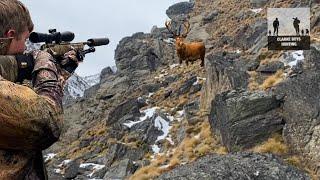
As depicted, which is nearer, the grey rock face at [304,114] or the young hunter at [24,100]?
the young hunter at [24,100]

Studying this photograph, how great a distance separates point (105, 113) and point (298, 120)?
30.3 meters

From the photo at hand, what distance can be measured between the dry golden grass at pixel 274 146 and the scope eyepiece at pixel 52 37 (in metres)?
13.6

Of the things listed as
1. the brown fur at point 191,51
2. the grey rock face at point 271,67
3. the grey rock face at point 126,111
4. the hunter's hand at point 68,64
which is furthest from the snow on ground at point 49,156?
the hunter's hand at point 68,64

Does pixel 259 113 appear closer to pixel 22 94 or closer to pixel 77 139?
pixel 22 94

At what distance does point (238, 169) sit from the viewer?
10.0m

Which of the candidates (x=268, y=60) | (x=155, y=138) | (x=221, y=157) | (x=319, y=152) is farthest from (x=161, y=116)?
(x=221, y=157)

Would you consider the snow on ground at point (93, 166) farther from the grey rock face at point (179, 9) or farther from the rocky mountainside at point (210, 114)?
the grey rock face at point (179, 9)

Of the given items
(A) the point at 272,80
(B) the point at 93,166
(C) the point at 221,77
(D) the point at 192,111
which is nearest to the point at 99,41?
(A) the point at 272,80

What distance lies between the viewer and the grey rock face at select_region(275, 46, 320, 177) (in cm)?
1506

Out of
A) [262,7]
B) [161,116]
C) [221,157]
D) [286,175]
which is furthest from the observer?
[262,7]

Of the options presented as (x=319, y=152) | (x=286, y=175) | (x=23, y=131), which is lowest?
(x=319, y=152)

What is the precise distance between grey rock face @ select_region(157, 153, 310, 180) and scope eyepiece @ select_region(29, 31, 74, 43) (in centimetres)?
748

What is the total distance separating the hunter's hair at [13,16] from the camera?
2.10 m

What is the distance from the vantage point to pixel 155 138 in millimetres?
27984
